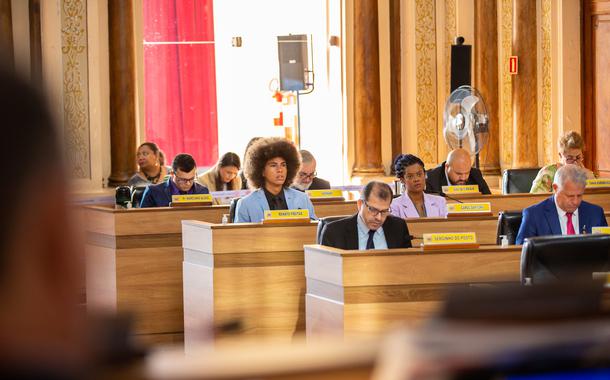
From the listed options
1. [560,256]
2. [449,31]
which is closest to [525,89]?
[449,31]

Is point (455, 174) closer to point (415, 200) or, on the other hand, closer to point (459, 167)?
point (459, 167)

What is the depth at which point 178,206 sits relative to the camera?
7.82 metres

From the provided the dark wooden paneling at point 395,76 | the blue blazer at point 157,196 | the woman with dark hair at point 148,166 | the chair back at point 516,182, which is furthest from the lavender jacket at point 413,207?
the dark wooden paneling at point 395,76

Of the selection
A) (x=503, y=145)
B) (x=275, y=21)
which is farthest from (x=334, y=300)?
(x=275, y=21)

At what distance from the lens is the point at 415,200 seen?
780 cm

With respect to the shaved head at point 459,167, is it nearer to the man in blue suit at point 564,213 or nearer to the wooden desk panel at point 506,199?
the wooden desk panel at point 506,199

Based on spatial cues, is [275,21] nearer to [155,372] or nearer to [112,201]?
[112,201]

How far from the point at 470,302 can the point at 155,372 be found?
0.80 feet

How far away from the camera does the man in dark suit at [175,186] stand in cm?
825

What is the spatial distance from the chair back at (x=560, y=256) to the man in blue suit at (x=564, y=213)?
1378 mm

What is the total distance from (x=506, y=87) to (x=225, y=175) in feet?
13.7

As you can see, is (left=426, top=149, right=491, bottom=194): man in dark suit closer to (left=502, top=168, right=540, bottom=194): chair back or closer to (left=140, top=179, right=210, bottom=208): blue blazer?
(left=502, top=168, right=540, bottom=194): chair back

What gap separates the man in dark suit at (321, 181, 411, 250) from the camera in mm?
6090

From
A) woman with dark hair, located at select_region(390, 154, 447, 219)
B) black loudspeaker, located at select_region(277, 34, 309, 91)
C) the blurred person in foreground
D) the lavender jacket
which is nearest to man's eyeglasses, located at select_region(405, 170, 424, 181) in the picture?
woman with dark hair, located at select_region(390, 154, 447, 219)
